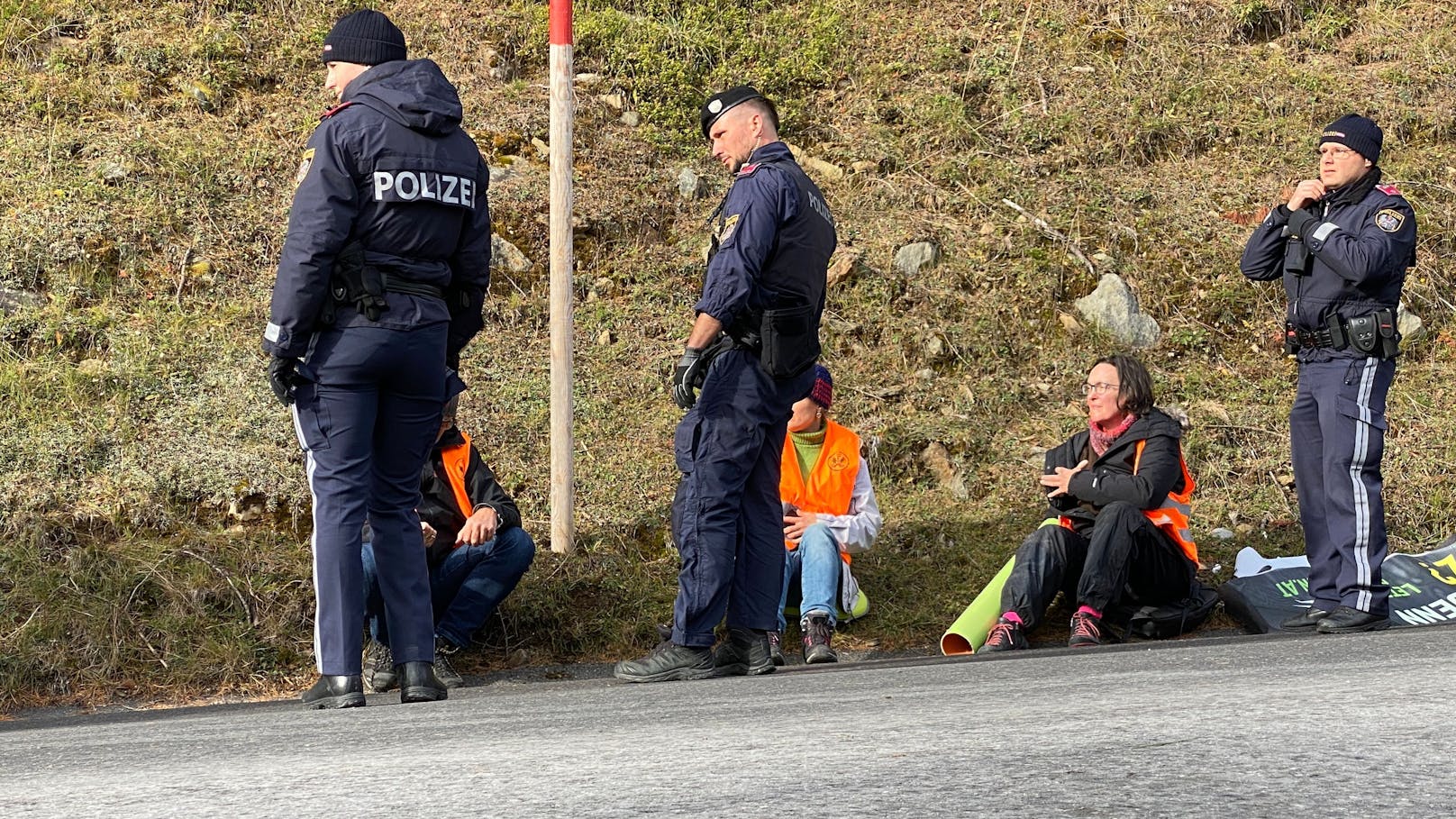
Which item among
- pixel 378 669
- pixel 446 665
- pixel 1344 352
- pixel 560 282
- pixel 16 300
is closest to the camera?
pixel 378 669

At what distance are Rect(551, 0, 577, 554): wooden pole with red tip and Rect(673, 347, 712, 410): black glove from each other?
1.71 metres

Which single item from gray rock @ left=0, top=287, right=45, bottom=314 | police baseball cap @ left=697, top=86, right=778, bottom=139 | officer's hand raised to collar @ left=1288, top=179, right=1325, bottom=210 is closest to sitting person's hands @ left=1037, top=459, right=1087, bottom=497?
officer's hand raised to collar @ left=1288, top=179, right=1325, bottom=210

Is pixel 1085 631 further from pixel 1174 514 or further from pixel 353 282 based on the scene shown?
pixel 353 282

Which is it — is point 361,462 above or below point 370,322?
below

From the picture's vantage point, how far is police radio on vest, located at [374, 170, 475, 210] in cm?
487

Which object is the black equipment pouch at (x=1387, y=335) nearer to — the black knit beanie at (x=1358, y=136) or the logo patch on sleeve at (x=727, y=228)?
the black knit beanie at (x=1358, y=136)

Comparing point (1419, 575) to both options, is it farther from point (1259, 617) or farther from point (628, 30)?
point (628, 30)

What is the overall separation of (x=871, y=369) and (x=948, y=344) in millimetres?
564

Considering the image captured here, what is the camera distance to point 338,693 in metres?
4.91

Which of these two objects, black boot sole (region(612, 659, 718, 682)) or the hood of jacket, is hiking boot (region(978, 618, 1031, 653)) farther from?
the hood of jacket

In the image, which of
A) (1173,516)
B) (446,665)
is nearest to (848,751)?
(446,665)

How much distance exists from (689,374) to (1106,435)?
7.40 ft

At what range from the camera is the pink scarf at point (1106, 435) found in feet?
22.3

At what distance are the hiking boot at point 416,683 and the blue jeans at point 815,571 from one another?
169 cm
